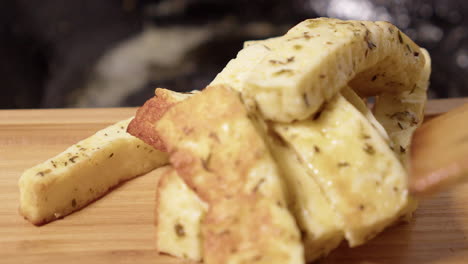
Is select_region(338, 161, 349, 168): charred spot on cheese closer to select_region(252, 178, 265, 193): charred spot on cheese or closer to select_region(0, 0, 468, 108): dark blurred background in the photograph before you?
select_region(252, 178, 265, 193): charred spot on cheese

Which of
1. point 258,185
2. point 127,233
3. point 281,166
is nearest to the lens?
point 258,185

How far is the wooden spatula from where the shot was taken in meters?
1.10

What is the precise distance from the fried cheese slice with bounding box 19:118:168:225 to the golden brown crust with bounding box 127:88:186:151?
0.37 feet

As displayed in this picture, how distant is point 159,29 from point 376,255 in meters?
2.86

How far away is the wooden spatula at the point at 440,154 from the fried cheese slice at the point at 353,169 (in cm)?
6

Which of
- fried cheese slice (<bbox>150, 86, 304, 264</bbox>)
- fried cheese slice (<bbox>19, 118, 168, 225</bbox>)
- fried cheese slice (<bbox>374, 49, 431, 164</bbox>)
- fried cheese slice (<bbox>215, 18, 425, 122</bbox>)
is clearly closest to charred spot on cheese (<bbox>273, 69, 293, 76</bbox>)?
fried cheese slice (<bbox>215, 18, 425, 122</bbox>)

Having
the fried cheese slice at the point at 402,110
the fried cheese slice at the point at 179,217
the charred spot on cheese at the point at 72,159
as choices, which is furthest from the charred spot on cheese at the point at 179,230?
the fried cheese slice at the point at 402,110

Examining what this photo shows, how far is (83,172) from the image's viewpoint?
156 centimetres

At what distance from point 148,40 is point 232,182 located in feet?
9.24

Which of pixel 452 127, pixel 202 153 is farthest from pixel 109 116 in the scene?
pixel 452 127

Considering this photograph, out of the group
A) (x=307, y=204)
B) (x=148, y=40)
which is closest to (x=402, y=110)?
(x=307, y=204)

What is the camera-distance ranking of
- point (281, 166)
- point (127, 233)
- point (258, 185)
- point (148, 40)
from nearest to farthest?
point (258, 185) < point (281, 166) < point (127, 233) < point (148, 40)

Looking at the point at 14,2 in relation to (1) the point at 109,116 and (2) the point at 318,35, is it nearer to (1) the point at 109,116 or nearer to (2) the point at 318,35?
(1) the point at 109,116

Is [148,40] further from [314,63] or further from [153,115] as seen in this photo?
[314,63]
